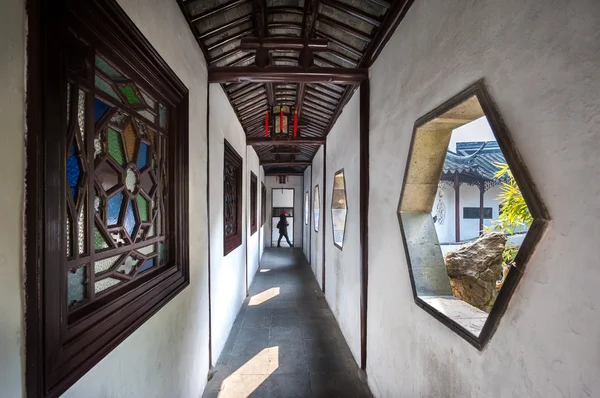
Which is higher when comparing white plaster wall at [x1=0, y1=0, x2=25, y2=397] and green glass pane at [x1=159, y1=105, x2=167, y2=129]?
green glass pane at [x1=159, y1=105, x2=167, y2=129]

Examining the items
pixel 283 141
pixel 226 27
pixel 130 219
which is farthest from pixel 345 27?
pixel 283 141

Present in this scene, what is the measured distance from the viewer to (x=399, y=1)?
68.7 inches

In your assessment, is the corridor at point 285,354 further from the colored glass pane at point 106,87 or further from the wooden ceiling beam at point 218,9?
the wooden ceiling beam at point 218,9

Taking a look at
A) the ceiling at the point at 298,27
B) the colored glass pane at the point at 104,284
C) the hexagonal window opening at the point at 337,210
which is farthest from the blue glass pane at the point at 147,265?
the hexagonal window opening at the point at 337,210

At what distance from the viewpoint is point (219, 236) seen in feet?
9.78

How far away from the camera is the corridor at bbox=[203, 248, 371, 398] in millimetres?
2434

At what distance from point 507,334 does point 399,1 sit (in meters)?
1.94

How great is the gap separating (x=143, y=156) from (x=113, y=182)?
0.33 m

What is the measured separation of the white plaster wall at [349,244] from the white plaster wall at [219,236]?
1468mm

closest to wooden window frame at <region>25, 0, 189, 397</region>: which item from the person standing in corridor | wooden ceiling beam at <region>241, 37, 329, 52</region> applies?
wooden ceiling beam at <region>241, 37, 329, 52</region>

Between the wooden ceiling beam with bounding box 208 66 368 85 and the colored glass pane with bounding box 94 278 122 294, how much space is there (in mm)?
1932

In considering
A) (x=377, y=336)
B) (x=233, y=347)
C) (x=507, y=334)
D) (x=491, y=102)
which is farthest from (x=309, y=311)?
(x=491, y=102)

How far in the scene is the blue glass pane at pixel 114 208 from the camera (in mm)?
1184

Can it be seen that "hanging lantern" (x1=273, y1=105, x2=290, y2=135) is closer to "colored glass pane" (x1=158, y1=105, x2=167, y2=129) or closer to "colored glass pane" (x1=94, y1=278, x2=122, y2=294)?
"colored glass pane" (x1=158, y1=105, x2=167, y2=129)
